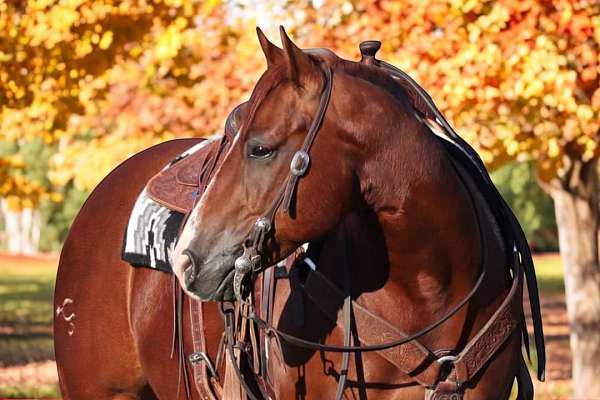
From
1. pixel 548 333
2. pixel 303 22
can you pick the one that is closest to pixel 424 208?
pixel 303 22

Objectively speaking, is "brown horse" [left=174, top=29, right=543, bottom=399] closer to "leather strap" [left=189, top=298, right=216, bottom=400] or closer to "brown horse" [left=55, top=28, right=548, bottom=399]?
"brown horse" [left=55, top=28, right=548, bottom=399]

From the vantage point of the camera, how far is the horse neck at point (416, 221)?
10.5ft

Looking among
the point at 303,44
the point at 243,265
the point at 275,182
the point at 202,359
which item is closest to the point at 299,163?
the point at 275,182

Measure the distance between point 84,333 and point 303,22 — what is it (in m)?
5.91

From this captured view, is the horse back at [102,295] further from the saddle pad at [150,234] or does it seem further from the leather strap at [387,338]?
the leather strap at [387,338]

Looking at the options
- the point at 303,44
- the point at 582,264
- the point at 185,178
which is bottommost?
the point at 582,264

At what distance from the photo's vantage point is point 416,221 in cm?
329

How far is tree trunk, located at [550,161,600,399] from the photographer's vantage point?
10688 millimetres

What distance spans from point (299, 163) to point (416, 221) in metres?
0.43

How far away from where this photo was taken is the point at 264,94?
3172 millimetres

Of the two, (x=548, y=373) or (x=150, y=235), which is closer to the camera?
(x=150, y=235)

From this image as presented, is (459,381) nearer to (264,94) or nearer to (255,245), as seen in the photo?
(255,245)

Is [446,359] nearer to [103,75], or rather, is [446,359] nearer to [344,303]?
[344,303]

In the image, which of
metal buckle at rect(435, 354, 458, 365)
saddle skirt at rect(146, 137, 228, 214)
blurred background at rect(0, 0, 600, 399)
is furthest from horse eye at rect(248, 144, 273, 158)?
blurred background at rect(0, 0, 600, 399)
